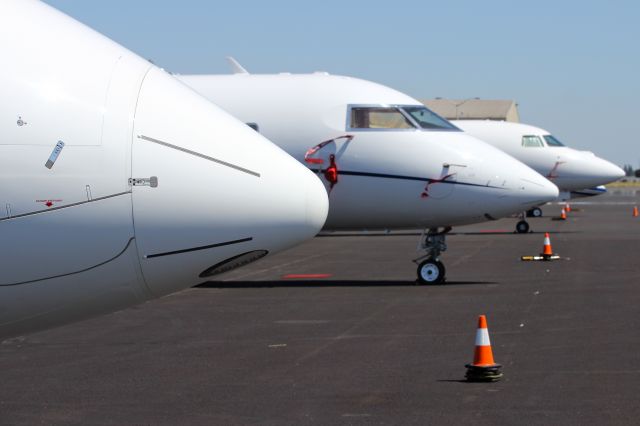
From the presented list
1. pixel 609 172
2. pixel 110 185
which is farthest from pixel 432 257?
pixel 609 172

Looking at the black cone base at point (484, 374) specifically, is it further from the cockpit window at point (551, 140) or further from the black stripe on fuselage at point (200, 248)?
the cockpit window at point (551, 140)

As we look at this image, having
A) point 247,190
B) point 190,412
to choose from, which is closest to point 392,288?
point 190,412

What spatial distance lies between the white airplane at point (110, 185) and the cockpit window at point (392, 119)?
1612 centimetres

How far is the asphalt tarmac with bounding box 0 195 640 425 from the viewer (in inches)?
429

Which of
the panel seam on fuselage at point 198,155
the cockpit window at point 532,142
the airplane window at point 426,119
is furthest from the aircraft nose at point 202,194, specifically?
the cockpit window at point 532,142

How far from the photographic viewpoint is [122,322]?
17.9 meters

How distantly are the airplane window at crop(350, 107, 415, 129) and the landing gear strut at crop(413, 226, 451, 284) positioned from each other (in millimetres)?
1981

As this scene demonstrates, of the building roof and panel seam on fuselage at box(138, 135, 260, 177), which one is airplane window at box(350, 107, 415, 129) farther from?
the building roof

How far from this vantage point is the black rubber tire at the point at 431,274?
23438mm

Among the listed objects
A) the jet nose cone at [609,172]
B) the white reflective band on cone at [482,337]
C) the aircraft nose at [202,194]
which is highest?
the jet nose cone at [609,172]

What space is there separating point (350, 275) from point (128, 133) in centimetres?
2019

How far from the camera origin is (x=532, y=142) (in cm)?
4906

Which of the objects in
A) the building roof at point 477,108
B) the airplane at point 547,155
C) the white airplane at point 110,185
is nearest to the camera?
the white airplane at point 110,185

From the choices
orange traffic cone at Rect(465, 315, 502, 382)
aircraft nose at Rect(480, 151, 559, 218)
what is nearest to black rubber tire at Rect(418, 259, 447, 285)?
aircraft nose at Rect(480, 151, 559, 218)
